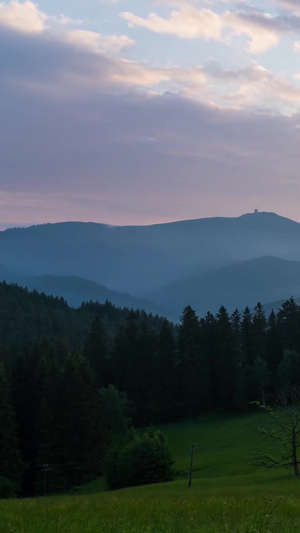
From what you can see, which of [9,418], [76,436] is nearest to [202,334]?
[76,436]

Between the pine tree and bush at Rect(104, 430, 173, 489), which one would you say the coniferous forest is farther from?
bush at Rect(104, 430, 173, 489)

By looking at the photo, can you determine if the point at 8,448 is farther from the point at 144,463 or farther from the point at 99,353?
the point at 99,353

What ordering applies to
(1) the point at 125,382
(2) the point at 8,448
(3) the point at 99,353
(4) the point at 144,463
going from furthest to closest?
1. (3) the point at 99,353
2. (1) the point at 125,382
3. (2) the point at 8,448
4. (4) the point at 144,463

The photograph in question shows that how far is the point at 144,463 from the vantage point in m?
58.8

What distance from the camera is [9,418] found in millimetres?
72500

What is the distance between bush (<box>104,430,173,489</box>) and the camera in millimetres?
58312

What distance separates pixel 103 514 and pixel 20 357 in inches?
3432

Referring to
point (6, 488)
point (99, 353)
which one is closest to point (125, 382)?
point (99, 353)

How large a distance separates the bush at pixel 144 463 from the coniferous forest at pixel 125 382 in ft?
51.4

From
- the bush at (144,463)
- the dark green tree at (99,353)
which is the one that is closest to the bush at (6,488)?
the bush at (144,463)

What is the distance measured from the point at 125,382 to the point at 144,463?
6092 centimetres

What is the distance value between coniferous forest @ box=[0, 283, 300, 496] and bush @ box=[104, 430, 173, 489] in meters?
15.7

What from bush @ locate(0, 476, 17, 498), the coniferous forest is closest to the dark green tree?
the coniferous forest

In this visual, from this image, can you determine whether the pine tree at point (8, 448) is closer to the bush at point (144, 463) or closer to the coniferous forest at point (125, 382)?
the coniferous forest at point (125, 382)
